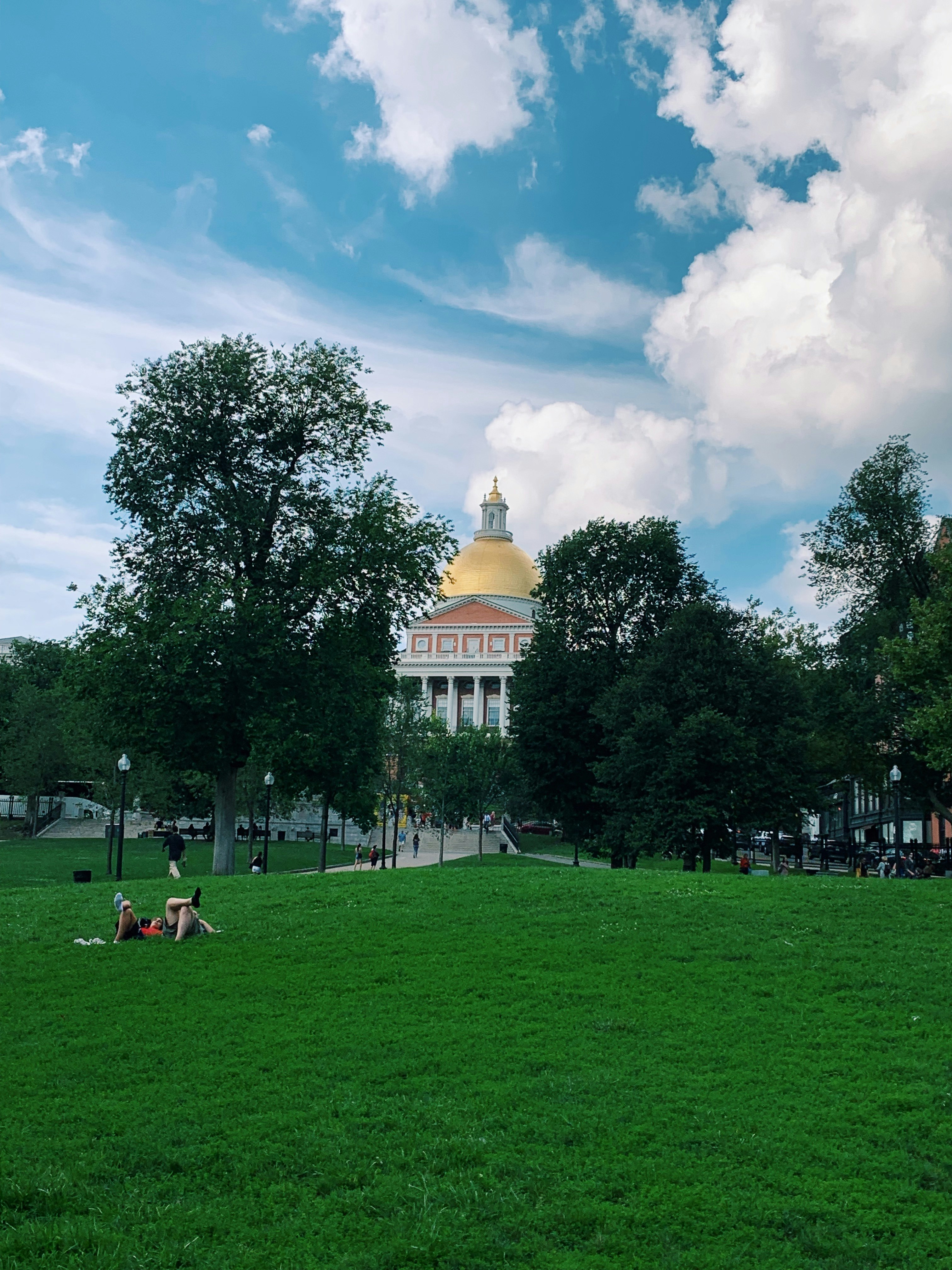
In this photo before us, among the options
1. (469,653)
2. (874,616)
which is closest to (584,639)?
(874,616)

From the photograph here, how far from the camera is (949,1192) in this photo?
8398 millimetres

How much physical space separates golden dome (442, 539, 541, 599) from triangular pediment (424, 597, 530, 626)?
91.8 inches

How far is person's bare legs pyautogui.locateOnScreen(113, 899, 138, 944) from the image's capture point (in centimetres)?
1756

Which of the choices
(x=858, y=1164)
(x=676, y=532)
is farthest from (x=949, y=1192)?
(x=676, y=532)

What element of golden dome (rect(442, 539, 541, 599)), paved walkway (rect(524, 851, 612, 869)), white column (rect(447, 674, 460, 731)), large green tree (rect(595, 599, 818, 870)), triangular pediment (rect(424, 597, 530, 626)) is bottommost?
paved walkway (rect(524, 851, 612, 869))

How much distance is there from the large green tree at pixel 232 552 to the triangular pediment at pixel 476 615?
286 feet

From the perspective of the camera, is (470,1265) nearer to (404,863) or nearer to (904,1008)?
(904,1008)

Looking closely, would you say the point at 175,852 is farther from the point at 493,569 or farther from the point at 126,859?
the point at 493,569

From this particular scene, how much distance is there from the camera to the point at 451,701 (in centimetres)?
12412

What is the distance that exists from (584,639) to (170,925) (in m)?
32.7

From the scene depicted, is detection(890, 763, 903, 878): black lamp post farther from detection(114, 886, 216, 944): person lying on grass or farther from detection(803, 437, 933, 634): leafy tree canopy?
detection(114, 886, 216, 944): person lying on grass

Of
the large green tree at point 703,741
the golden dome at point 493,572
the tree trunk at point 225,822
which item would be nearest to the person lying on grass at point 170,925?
the tree trunk at point 225,822

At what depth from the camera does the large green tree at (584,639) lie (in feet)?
151

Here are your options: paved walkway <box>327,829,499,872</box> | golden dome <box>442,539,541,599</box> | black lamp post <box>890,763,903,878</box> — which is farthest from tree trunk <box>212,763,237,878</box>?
golden dome <box>442,539,541,599</box>
